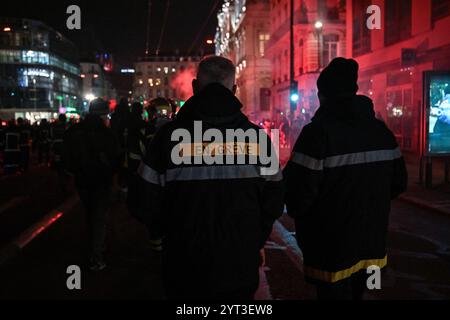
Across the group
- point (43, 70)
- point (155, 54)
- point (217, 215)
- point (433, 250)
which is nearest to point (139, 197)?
point (217, 215)

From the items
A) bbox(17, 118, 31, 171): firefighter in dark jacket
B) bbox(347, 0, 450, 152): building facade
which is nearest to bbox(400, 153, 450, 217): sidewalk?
bbox(347, 0, 450, 152): building facade

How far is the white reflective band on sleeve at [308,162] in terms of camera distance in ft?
10.2

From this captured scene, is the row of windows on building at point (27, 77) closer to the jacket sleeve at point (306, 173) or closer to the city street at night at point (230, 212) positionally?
the city street at night at point (230, 212)

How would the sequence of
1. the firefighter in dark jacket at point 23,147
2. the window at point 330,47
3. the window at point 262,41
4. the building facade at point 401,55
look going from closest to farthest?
1. the firefighter in dark jacket at point 23,147
2. the building facade at point 401,55
3. the window at point 330,47
4. the window at point 262,41

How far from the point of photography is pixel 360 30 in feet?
88.9

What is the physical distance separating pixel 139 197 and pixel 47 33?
98683 mm

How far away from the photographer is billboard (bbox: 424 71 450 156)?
39.5 ft

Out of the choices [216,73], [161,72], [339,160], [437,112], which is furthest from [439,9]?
[161,72]

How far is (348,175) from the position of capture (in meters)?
3.17

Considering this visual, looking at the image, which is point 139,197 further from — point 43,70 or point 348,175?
point 43,70

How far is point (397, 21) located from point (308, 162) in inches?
861

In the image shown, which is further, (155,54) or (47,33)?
(155,54)

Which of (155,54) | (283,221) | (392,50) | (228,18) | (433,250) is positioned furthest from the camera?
(155,54)

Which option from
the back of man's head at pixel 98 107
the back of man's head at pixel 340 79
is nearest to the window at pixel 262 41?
the back of man's head at pixel 98 107
